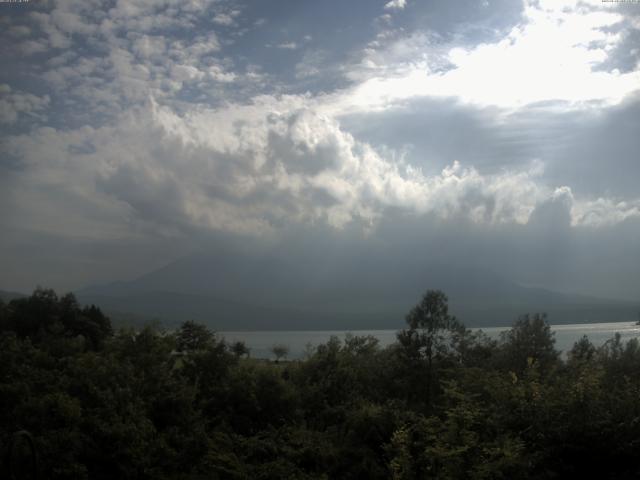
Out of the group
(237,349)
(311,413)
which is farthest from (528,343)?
(237,349)

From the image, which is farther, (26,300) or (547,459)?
(26,300)

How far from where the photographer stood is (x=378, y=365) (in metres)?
25.2

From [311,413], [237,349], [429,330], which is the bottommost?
[311,413]

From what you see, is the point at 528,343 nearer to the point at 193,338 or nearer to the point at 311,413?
the point at 311,413

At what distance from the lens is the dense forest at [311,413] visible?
41.7 feet

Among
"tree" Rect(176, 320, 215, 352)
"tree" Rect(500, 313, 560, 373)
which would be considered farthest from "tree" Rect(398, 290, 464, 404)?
"tree" Rect(176, 320, 215, 352)

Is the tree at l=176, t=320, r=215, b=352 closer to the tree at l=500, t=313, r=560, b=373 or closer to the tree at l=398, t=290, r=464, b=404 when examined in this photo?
the tree at l=398, t=290, r=464, b=404

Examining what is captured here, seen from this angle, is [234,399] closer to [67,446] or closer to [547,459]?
[67,446]

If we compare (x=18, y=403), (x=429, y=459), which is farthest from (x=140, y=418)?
(x=429, y=459)

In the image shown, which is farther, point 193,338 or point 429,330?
point 193,338

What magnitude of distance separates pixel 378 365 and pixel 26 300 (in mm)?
36253

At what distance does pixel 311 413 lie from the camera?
819 inches

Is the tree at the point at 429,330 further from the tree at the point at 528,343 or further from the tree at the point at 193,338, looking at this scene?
the tree at the point at 193,338

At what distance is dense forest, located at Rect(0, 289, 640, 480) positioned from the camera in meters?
12.7
